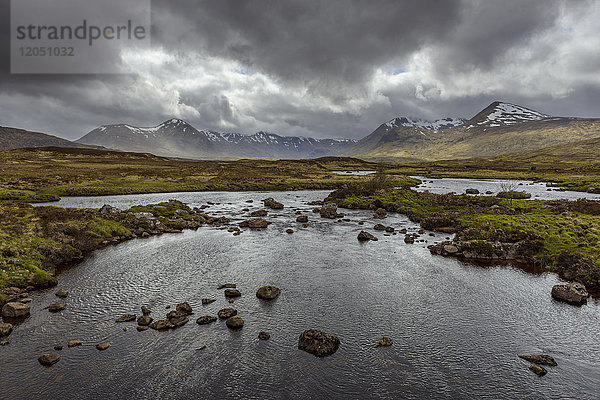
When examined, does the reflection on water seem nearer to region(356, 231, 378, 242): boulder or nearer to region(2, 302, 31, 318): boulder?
region(2, 302, 31, 318): boulder

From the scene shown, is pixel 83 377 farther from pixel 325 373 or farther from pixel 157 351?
pixel 325 373

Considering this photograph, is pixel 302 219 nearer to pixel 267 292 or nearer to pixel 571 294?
pixel 267 292

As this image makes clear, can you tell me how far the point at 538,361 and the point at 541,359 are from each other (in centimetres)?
26

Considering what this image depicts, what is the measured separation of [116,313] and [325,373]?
711 inches

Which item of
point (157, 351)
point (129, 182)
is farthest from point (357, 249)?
point (129, 182)

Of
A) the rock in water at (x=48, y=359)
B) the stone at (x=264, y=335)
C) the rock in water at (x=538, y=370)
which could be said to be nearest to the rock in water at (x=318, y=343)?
the stone at (x=264, y=335)

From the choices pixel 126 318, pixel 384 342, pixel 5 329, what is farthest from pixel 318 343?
pixel 5 329

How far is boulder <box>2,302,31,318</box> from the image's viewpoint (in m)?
23.5

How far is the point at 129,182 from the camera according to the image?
114 m

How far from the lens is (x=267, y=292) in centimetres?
2819

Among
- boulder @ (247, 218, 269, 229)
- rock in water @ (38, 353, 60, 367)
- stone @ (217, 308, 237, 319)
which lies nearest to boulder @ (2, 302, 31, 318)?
rock in water @ (38, 353, 60, 367)

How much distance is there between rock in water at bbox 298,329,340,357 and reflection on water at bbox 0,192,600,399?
54 cm

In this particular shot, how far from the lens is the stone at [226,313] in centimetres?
2471

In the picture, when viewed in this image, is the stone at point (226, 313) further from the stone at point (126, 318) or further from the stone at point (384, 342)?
the stone at point (384, 342)
